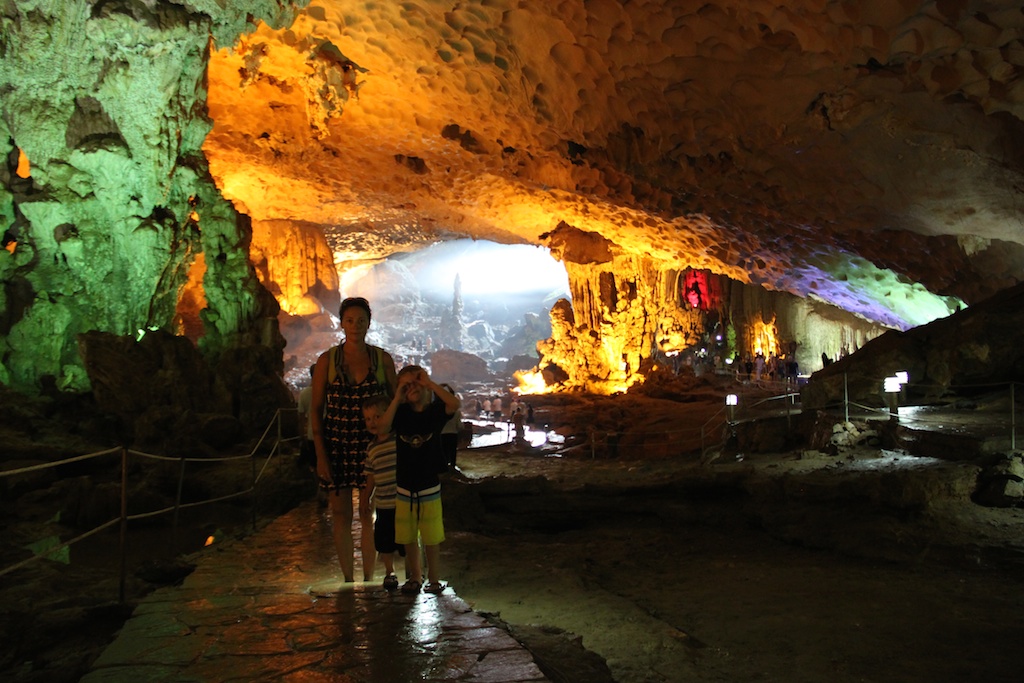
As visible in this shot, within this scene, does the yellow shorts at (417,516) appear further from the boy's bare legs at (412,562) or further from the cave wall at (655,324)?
the cave wall at (655,324)

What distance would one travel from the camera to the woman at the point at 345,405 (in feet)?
12.5

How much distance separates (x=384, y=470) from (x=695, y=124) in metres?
7.53

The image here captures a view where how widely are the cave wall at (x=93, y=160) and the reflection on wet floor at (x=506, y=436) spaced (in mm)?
8130

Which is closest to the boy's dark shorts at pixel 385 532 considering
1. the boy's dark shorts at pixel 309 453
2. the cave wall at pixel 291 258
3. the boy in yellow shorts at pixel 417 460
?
the boy in yellow shorts at pixel 417 460

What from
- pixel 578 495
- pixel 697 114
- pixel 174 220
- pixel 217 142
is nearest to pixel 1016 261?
pixel 697 114

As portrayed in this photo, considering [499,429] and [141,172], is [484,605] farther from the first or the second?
[499,429]

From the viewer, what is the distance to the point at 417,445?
359cm

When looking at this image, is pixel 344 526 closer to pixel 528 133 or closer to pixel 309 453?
pixel 309 453

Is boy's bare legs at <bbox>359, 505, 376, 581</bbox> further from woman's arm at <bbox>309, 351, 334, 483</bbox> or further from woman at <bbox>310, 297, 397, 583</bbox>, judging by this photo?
woman's arm at <bbox>309, 351, 334, 483</bbox>

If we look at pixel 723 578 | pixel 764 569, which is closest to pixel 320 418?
pixel 723 578

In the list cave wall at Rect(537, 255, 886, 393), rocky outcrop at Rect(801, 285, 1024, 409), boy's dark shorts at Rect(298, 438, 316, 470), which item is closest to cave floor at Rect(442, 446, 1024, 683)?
boy's dark shorts at Rect(298, 438, 316, 470)

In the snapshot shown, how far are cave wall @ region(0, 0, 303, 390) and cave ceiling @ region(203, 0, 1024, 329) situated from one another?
3.07 feet

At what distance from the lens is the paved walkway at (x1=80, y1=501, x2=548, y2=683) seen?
2.48 metres

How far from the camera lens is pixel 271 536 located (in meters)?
5.68
